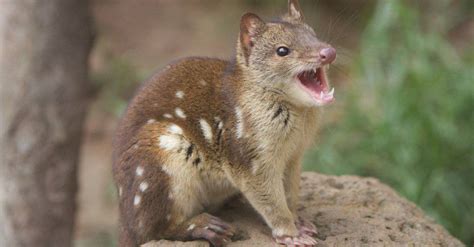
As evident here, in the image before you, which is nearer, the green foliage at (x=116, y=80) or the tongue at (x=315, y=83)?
the tongue at (x=315, y=83)

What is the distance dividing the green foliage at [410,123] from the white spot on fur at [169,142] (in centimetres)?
320

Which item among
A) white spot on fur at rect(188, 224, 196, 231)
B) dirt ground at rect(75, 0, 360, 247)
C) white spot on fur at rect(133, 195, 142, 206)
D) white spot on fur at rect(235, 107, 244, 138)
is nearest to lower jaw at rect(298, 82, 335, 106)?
white spot on fur at rect(235, 107, 244, 138)

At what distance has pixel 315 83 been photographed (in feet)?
15.6

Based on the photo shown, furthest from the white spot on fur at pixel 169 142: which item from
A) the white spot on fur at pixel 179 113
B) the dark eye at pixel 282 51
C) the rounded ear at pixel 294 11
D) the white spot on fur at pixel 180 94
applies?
the rounded ear at pixel 294 11

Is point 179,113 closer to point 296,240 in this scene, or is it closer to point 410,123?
point 296,240

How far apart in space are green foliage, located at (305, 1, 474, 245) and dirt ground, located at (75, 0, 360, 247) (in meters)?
2.12

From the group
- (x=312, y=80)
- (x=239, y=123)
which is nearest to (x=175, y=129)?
(x=239, y=123)

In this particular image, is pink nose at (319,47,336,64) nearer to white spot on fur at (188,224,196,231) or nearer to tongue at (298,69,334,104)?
tongue at (298,69,334,104)

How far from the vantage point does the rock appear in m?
4.95

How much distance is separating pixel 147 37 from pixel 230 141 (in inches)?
317

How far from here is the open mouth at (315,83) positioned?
464 centimetres

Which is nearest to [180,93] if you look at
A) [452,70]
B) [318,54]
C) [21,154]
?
[318,54]

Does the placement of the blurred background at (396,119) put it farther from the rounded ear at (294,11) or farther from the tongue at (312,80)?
the tongue at (312,80)

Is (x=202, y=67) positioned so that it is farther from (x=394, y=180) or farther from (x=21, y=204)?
(x=394, y=180)
